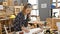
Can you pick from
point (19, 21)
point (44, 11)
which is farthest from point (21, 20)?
point (44, 11)

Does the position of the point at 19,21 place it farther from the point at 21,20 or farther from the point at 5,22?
the point at 5,22

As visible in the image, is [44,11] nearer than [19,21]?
No

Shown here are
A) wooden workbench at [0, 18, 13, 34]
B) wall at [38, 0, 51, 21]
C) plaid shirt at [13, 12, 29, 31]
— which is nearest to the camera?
wooden workbench at [0, 18, 13, 34]

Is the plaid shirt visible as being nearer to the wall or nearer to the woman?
the woman

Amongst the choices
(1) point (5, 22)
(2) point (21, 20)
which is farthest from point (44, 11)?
(1) point (5, 22)

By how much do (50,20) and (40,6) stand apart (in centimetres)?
147

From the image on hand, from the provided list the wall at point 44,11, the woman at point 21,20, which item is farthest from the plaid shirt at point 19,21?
the wall at point 44,11

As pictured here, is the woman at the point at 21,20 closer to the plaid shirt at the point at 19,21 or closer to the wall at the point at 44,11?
the plaid shirt at the point at 19,21

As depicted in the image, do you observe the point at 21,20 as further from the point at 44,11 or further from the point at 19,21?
the point at 44,11

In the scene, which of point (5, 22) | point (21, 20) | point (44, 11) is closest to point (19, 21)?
point (21, 20)

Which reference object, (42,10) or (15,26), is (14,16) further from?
(42,10)

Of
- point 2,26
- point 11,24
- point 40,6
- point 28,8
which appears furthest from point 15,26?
point 40,6

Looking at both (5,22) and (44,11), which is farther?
(44,11)

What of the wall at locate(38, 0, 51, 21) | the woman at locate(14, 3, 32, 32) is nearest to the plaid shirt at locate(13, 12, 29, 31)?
the woman at locate(14, 3, 32, 32)
